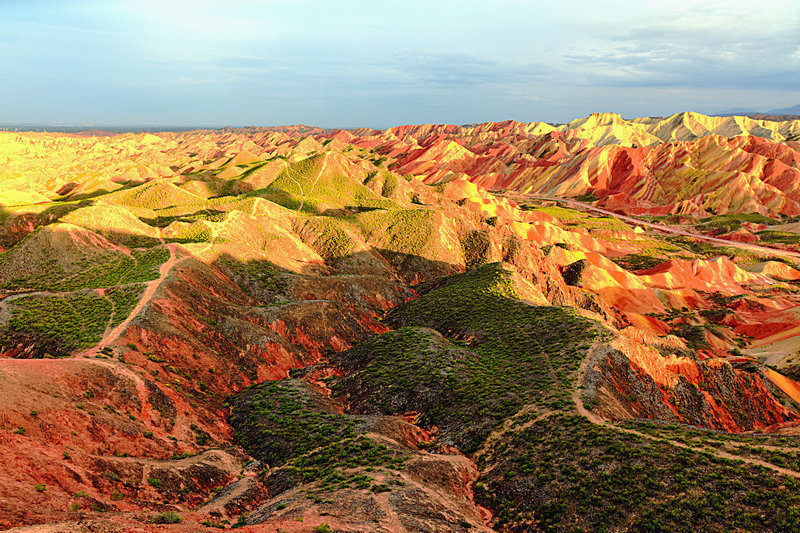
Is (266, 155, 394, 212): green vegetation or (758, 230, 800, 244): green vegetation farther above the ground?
(266, 155, 394, 212): green vegetation

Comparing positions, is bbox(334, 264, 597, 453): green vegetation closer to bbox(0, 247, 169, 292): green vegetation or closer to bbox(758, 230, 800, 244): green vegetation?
bbox(0, 247, 169, 292): green vegetation

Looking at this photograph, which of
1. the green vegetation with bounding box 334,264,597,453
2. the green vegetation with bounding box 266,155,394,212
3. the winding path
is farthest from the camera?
the green vegetation with bounding box 266,155,394,212

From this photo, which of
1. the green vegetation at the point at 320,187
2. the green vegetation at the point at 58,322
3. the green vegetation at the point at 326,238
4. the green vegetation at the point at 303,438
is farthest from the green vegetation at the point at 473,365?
the green vegetation at the point at 320,187

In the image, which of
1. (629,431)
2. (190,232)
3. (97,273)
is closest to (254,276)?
(190,232)

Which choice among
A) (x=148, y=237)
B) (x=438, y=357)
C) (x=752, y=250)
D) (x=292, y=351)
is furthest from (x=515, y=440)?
(x=752, y=250)

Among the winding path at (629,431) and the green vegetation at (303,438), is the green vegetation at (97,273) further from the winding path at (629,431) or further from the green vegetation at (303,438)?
the winding path at (629,431)

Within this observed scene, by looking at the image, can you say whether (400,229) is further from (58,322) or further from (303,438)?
(58,322)

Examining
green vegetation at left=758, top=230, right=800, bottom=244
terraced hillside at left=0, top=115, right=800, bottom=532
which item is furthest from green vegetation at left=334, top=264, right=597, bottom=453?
green vegetation at left=758, top=230, right=800, bottom=244
